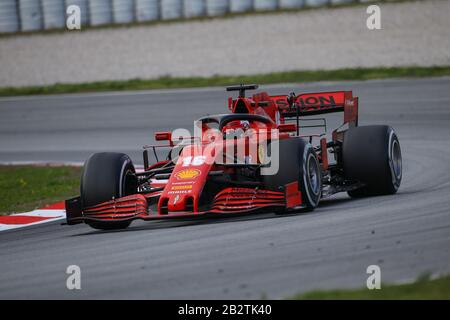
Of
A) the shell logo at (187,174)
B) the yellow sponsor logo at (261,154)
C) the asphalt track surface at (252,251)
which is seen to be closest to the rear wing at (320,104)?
the asphalt track surface at (252,251)

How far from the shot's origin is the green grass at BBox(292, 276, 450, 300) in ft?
19.2

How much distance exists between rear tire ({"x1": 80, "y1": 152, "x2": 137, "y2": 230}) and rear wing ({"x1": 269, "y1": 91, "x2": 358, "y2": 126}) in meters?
2.62

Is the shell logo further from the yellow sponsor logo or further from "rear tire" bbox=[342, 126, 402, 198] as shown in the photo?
"rear tire" bbox=[342, 126, 402, 198]

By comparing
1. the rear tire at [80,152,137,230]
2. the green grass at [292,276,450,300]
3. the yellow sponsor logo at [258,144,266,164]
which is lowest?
the green grass at [292,276,450,300]

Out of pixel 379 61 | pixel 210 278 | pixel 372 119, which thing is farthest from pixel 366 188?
pixel 379 61

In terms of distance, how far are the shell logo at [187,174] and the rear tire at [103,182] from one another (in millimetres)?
701

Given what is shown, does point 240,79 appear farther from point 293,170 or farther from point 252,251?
point 252,251

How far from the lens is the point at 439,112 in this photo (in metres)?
17.6

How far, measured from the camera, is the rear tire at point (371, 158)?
1069cm

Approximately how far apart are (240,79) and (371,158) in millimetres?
14029

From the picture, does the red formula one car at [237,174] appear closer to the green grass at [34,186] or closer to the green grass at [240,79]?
the green grass at [34,186]

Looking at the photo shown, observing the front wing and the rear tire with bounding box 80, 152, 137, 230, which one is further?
the rear tire with bounding box 80, 152, 137, 230

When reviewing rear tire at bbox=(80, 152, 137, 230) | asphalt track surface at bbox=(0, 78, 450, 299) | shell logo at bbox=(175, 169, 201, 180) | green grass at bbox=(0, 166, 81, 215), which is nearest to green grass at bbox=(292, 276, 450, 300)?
asphalt track surface at bbox=(0, 78, 450, 299)
